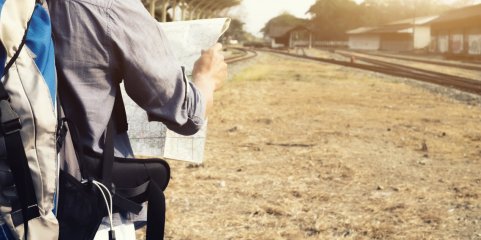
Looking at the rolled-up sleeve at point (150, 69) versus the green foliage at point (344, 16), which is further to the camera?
the green foliage at point (344, 16)

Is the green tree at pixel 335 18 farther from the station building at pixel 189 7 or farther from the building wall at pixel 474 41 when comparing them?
the building wall at pixel 474 41

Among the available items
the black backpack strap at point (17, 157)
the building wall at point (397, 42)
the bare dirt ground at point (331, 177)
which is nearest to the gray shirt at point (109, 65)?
the black backpack strap at point (17, 157)

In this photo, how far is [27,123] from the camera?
1.17 m

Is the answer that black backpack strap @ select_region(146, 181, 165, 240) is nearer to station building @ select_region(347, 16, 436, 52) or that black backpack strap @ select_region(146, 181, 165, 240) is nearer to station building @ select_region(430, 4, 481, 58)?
station building @ select_region(430, 4, 481, 58)

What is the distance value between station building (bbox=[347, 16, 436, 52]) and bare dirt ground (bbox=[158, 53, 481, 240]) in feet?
182

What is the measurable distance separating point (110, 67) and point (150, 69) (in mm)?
96

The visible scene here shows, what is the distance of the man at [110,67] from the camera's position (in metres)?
1.26

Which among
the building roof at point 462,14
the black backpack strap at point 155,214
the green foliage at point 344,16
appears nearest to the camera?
the black backpack strap at point 155,214

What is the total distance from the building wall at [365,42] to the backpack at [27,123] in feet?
244

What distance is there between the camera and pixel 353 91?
1405cm

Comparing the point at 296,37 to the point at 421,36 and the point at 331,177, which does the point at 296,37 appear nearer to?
the point at 421,36

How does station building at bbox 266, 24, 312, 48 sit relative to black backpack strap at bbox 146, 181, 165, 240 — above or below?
above

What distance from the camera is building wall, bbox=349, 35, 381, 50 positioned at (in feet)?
242

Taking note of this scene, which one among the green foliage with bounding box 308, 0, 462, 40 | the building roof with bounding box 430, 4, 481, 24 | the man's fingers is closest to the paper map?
the man's fingers
